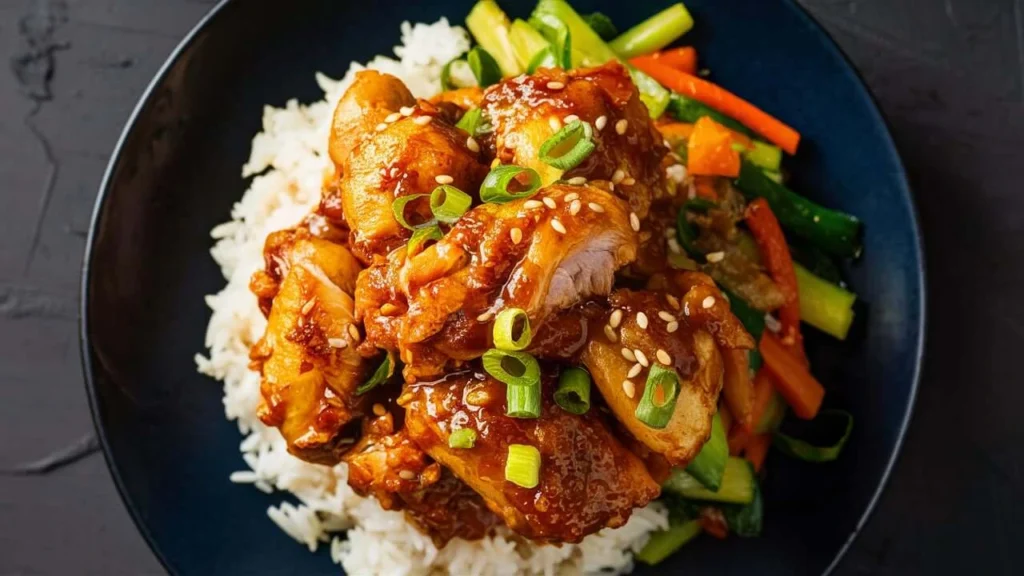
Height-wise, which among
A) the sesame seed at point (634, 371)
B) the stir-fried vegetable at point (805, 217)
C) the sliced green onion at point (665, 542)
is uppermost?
the sesame seed at point (634, 371)

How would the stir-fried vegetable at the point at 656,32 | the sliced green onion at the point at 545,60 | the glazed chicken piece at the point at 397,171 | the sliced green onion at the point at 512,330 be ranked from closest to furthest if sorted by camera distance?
1. the sliced green onion at the point at 512,330
2. the glazed chicken piece at the point at 397,171
3. the sliced green onion at the point at 545,60
4. the stir-fried vegetable at the point at 656,32

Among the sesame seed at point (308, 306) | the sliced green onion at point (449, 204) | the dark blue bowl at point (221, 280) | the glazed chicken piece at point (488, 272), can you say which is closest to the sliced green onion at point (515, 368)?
the glazed chicken piece at point (488, 272)

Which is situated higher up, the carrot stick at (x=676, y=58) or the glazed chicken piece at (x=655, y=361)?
the carrot stick at (x=676, y=58)

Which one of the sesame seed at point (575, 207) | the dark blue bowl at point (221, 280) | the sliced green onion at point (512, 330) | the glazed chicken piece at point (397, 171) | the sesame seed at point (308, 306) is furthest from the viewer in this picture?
the dark blue bowl at point (221, 280)

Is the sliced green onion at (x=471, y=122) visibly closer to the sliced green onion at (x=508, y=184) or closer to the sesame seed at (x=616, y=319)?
the sliced green onion at (x=508, y=184)

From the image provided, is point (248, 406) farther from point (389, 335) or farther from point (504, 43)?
point (504, 43)

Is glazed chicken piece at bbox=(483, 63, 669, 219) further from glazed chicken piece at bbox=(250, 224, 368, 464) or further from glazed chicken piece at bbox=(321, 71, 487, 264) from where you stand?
glazed chicken piece at bbox=(250, 224, 368, 464)
